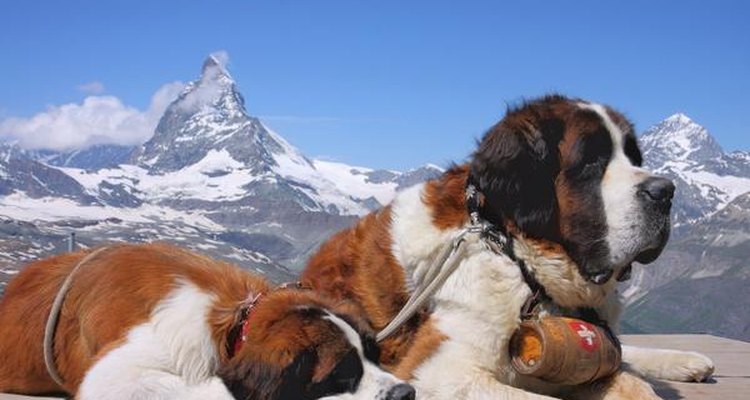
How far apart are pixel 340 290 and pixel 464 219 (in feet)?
3.12

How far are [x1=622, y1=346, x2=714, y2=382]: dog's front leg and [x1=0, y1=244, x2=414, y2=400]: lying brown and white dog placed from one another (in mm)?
2461

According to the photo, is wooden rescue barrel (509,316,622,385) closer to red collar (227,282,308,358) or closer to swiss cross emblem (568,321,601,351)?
swiss cross emblem (568,321,601,351)

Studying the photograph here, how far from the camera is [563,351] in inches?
189

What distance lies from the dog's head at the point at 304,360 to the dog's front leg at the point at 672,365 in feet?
8.24

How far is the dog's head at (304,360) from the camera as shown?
14.0 ft

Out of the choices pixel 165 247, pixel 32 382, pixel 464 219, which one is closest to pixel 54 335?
pixel 32 382

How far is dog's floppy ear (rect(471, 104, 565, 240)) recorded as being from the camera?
5.18 meters

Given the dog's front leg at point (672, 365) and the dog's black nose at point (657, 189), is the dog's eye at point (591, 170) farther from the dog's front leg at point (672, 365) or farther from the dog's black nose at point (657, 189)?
the dog's front leg at point (672, 365)

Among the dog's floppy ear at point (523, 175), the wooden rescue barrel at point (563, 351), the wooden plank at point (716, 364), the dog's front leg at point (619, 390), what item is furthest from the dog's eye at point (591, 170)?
the wooden plank at point (716, 364)

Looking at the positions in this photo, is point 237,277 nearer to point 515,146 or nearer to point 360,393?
point 360,393

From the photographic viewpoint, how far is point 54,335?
539cm

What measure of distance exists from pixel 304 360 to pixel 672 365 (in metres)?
3.23

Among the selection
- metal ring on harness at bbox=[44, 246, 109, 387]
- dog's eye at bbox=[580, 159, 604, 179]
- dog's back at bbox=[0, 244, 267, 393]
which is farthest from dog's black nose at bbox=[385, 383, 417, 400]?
metal ring on harness at bbox=[44, 246, 109, 387]

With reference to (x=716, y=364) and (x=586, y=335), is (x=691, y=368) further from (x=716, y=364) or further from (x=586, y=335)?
(x=586, y=335)
